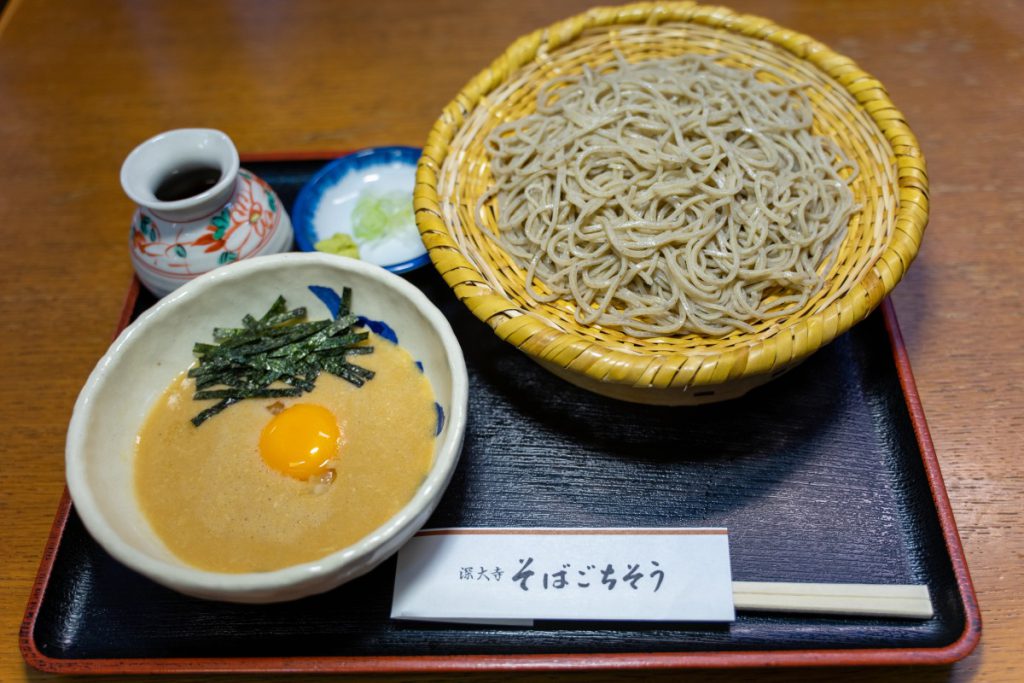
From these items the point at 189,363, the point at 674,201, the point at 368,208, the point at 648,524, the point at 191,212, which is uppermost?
the point at 674,201

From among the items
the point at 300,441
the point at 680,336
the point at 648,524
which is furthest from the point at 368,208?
the point at 648,524

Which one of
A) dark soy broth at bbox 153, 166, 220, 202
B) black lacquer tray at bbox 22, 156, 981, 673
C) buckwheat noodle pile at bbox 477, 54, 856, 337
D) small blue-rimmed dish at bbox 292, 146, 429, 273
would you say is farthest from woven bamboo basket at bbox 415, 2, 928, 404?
dark soy broth at bbox 153, 166, 220, 202

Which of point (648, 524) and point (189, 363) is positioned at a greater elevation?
point (189, 363)

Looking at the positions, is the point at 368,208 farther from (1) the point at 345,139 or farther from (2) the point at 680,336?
(2) the point at 680,336

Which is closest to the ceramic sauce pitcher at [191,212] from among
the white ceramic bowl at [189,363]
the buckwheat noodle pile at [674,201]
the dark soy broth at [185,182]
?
the dark soy broth at [185,182]

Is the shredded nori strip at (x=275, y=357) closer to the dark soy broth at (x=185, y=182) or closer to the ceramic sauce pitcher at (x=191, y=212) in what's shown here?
the ceramic sauce pitcher at (x=191, y=212)

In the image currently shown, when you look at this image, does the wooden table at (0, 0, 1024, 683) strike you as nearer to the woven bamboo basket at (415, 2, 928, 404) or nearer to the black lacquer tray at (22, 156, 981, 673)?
the black lacquer tray at (22, 156, 981, 673)
